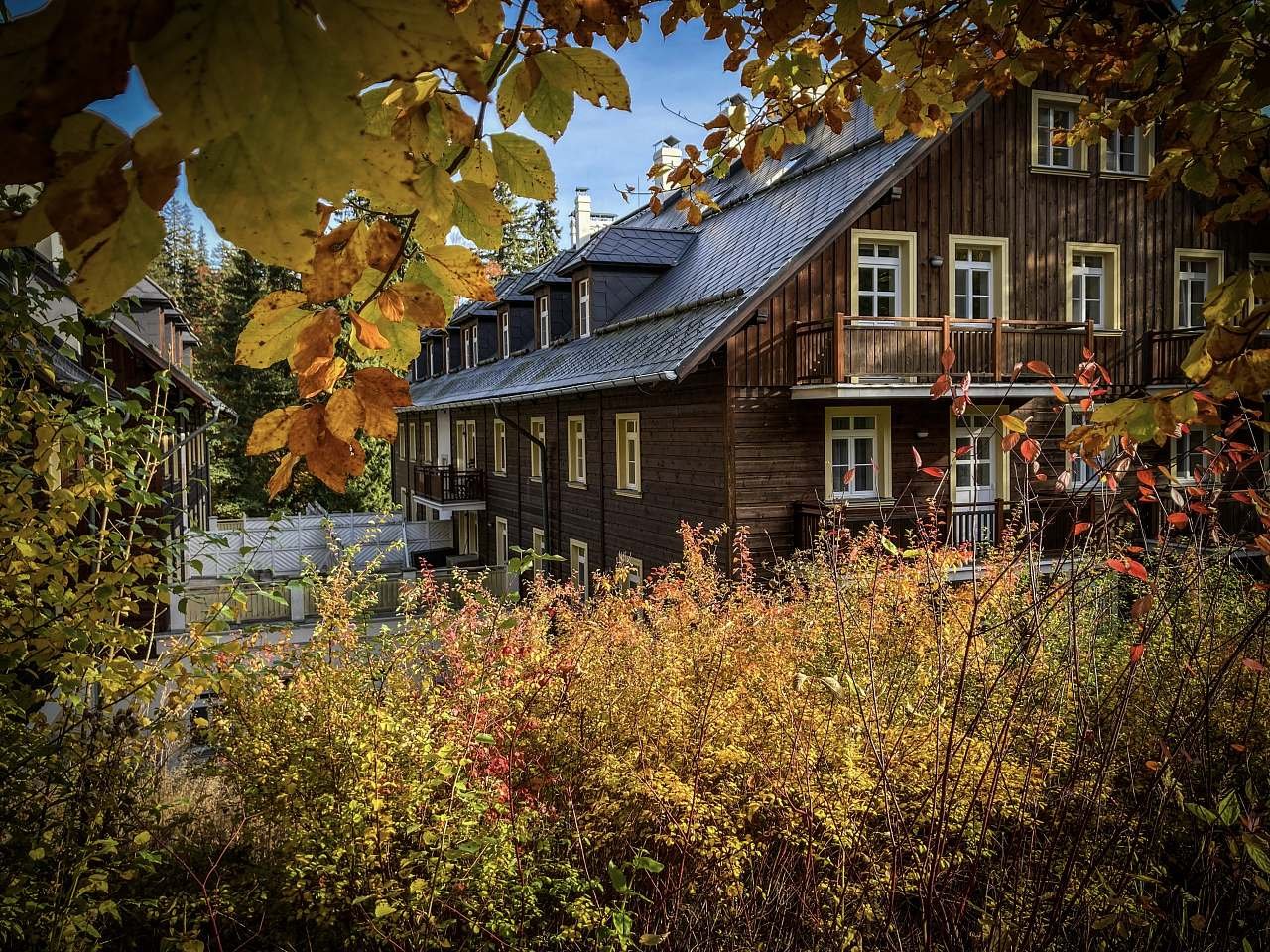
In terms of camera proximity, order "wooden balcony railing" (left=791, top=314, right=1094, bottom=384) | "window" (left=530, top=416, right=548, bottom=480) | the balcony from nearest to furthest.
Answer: "wooden balcony railing" (left=791, top=314, right=1094, bottom=384), "window" (left=530, top=416, right=548, bottom=480), the balcony

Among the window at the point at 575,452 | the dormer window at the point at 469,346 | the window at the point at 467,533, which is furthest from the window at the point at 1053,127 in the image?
the dormer window at the point at 469,346

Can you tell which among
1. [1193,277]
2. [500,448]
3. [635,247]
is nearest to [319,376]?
[635,247]

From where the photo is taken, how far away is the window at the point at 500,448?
68.1 ft

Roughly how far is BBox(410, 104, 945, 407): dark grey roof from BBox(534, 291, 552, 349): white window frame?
34.5 inches

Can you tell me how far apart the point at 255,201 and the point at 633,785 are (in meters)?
3.05

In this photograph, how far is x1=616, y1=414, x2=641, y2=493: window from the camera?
47.9ft

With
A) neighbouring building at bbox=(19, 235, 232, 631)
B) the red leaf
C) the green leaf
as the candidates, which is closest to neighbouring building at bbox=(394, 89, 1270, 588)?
neighbouring building at bbox=(19, 235, 232, 631)

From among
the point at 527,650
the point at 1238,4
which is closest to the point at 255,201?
the point at 1238,4

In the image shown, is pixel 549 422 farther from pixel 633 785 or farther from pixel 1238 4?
pixel 1238 4

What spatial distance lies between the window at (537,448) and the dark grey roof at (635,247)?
3449 mm

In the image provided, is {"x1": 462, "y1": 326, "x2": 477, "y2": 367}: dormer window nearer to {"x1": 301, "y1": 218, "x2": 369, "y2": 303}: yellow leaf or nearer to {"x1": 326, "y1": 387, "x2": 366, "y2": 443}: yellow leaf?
{"x1": 301, "y1": 218, "x2": 369, "y2": 303}: yellow leaf

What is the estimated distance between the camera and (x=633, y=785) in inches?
131

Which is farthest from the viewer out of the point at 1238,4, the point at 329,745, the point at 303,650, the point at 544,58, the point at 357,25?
the point at 303,650

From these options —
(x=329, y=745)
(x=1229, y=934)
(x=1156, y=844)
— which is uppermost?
(x=329, y=745)
